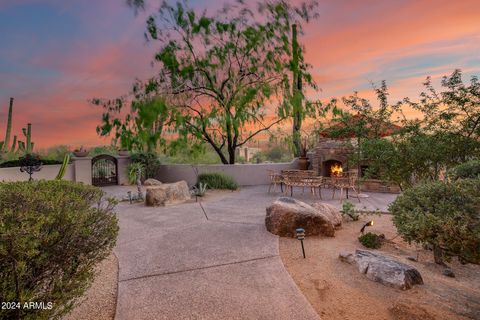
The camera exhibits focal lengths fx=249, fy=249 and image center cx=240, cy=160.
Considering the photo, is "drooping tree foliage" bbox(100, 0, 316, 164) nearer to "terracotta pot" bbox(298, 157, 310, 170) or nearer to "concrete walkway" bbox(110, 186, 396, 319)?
"terracotta pot" bbox(298, 157, 310, 170)

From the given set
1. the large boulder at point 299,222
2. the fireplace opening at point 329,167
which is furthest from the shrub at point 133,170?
the large boulder at point 299,222

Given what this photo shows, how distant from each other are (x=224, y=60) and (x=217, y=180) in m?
6.04

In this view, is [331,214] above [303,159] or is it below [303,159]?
below

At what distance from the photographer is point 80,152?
1302cm

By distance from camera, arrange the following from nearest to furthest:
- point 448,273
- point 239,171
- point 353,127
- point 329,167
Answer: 1. point 448,273
2. point 353,127
3. point 329,167
4. point 239,171

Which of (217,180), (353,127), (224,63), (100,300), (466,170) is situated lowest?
(100,300)

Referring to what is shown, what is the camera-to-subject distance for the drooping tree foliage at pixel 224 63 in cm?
1196

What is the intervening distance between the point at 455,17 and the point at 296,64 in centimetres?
652

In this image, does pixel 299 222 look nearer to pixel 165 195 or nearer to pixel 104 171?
pixel 165 195

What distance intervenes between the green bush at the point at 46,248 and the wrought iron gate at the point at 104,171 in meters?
12.1

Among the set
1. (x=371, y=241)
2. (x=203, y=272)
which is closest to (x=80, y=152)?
(x=203, y=272)

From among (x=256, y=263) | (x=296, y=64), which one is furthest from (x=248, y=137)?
(x=256, y=263)

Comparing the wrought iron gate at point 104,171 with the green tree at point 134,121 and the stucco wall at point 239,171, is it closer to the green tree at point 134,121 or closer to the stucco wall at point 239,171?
the stucco wall at point 239,171

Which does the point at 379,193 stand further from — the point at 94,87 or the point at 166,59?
the point at 94,87
